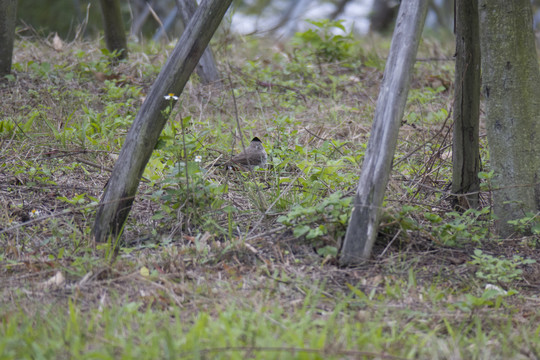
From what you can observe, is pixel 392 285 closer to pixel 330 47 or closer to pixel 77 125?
pixel 77 125

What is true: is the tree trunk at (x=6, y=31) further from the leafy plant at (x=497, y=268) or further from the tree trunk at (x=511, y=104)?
the leafy plant at (x=497, y=268)

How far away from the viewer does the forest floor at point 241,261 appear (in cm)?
186

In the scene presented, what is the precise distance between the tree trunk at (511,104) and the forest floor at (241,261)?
0.15 m

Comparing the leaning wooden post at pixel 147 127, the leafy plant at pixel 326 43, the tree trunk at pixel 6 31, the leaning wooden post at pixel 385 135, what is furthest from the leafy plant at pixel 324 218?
the leafy plant at pixel 326 43

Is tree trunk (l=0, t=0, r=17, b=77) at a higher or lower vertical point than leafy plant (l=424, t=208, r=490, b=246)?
higher

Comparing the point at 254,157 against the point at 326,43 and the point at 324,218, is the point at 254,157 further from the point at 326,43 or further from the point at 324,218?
the point at 326,43

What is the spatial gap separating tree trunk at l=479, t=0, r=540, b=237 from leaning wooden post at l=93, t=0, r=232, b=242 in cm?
140

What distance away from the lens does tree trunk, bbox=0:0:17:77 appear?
4.67 meters

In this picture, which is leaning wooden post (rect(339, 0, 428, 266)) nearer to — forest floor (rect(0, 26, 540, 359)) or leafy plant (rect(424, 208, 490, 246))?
forest floor (rect(0, 26, 540, 359))

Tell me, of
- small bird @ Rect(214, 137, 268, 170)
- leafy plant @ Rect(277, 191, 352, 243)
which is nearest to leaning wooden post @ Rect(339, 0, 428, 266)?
Result: leafy plant @ Rect(277, 191, 352, 243)

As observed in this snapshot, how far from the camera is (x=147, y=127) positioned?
8.67 feet

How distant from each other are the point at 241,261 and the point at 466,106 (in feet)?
5.26

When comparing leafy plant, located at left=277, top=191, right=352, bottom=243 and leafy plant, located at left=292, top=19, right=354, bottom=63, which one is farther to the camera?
leafy plant, located at left=292, top=19, right=354, bottom=63

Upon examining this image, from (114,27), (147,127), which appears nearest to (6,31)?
(114,27)
